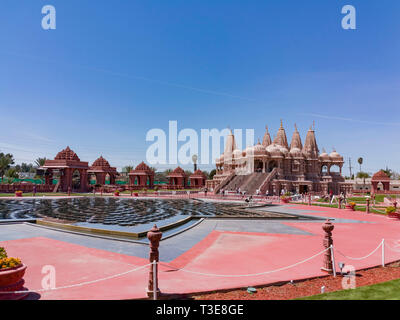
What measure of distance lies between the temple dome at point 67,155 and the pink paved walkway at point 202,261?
45.6 m

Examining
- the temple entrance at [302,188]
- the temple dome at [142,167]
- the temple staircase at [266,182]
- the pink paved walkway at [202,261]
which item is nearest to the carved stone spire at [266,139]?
the temple entrance at [302,188]

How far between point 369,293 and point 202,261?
438cm

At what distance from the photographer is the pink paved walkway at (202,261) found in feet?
19.6

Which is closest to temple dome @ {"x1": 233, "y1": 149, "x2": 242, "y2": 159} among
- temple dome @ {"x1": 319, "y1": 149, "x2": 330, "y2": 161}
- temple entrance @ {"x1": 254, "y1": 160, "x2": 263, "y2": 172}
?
temple entrance @ {"x1": 254, "y1": 160, "x2": 263, "y2": 172}

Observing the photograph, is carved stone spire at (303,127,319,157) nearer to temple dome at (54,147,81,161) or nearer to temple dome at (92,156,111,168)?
temple dome at (92,156,111,168)

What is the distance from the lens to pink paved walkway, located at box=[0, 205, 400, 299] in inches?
236

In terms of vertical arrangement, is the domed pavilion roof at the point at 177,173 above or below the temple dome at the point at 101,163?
below

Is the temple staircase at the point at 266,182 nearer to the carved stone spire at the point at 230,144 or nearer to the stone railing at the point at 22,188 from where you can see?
the carved stone spire at the point at 230,144

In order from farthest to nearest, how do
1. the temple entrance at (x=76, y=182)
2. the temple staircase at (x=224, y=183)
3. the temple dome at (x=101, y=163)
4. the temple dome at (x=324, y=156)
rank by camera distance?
1. the temple dome at (x=101, y=163)
2. the temple dome at (x=324, y=156)
3. the temple entrance at (x=76, y=182)
4. the temple staircase at (x=224, y=183)

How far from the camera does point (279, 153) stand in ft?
163

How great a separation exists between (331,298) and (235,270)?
251 cm

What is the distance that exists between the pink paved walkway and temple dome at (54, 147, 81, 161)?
4564 cm
